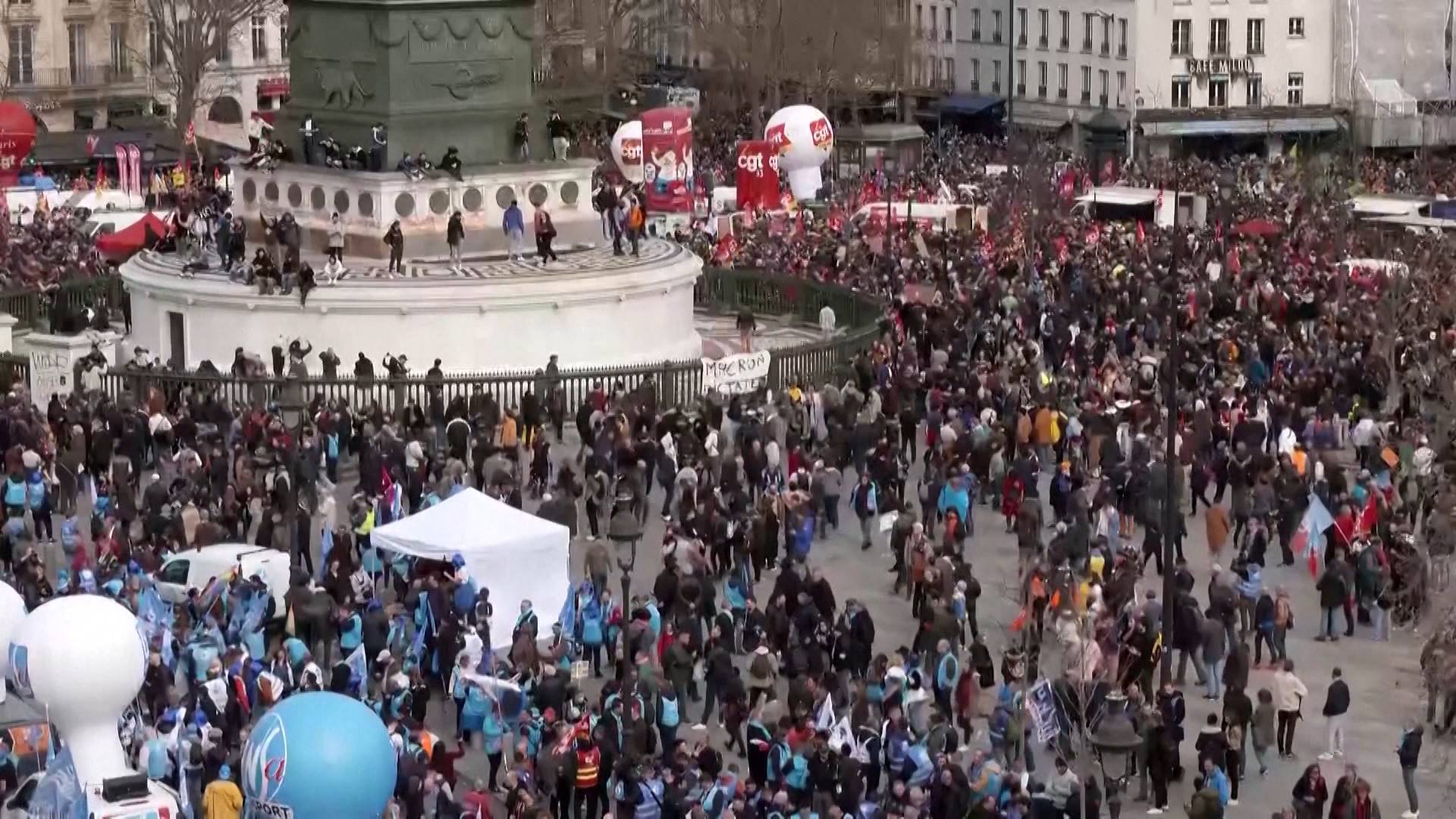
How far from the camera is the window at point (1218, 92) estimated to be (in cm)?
9194

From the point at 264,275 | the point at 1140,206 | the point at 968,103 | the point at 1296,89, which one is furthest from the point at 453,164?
the point at 968,103

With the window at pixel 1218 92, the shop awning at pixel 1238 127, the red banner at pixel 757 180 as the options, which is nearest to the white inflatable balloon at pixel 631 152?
the red banner at pixel 757 180

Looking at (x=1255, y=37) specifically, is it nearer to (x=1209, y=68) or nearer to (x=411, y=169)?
(x=1209, y=68)

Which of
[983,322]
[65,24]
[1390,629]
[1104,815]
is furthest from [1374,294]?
[65,24]

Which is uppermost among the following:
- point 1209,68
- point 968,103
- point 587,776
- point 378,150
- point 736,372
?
point 1209,68

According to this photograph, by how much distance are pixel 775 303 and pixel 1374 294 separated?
391 inches

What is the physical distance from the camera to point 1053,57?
9562 centimetres

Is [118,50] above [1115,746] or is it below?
above

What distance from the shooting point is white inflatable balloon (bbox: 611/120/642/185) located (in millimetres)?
73125

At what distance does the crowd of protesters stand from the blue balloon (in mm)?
1174

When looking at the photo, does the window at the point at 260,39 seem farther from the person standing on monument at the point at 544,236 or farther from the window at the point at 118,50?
the person standing on monument at the point at 544,236

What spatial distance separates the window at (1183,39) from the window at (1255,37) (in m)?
1.58

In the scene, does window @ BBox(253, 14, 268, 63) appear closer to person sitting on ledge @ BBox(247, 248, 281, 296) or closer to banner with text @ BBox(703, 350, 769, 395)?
person sitting on ledge @ BBox(247, 248, 281, 296)

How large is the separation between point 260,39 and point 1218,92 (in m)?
26.9
